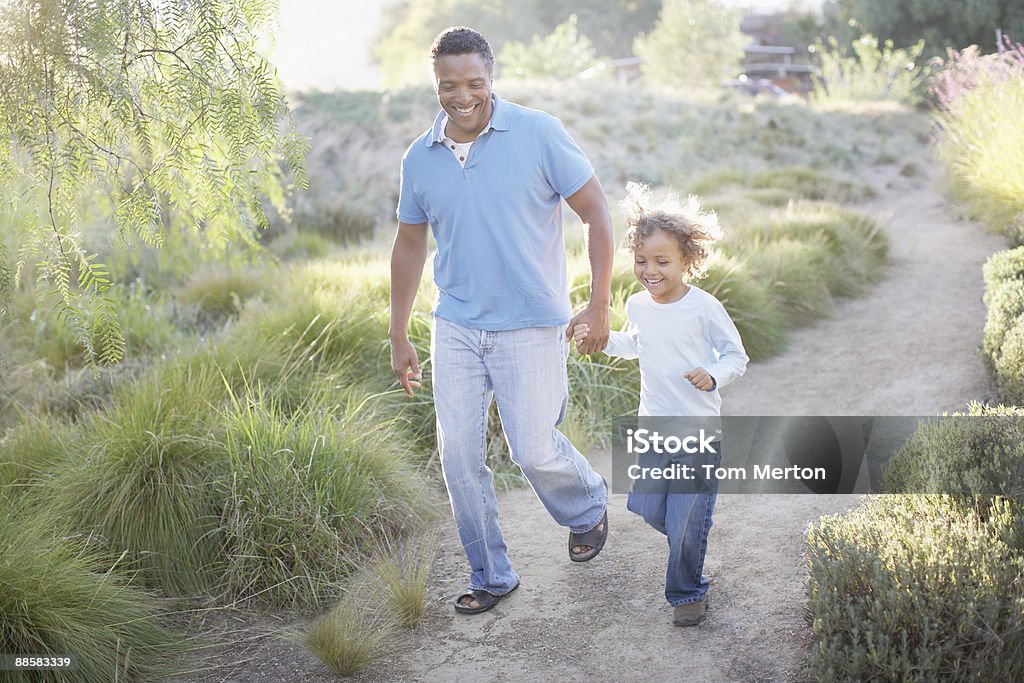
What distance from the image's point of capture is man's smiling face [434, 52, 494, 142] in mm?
3320

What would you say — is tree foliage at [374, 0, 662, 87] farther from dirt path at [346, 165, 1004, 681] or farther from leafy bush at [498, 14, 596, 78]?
dirt path at [346, 165, 1004, 681]

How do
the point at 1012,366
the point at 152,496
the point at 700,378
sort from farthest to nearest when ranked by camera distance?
the point at 1012,366, the point at 152,496, the point at 700,378

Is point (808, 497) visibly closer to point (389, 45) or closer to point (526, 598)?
point (526, 598)

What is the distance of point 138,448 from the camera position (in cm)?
435

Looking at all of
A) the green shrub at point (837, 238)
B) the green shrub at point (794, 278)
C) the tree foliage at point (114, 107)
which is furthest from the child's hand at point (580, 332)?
the green shrub at point (837, 238)

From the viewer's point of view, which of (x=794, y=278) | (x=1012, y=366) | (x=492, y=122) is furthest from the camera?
(x=794, y=278)

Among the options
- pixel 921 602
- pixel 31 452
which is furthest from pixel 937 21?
pixel 921 602

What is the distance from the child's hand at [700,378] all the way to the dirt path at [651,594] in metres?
0.93

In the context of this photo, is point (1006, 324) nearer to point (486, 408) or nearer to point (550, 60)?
point (486, 408)

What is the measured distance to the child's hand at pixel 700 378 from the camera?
3305mm

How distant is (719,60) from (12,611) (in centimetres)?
2924

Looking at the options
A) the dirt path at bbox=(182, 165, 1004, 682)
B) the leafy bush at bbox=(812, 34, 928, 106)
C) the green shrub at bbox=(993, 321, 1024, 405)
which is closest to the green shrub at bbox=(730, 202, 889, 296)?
the dirt path at bbox=(182, 165, 1004, 682)

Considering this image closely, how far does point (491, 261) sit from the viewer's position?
137 inches

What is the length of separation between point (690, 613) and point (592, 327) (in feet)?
3.69
